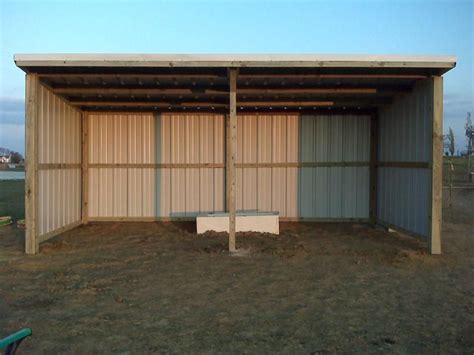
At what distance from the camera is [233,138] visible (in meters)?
8.50

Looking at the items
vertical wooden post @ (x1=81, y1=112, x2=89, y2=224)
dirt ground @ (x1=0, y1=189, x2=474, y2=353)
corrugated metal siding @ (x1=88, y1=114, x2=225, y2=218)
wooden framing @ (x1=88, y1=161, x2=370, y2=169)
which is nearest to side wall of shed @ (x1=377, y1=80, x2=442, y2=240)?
dirt ground @ (x1=0, y1=189, x2=474, y2=353)

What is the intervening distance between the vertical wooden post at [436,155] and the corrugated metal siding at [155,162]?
19.5ft

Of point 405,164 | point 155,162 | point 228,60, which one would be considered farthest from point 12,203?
point 405,164

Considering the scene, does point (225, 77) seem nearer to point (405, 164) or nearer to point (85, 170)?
point (405, 164)

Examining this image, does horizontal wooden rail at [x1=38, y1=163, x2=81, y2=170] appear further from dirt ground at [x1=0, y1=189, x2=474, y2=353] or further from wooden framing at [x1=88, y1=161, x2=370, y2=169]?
dirt ground at [x1=0, y1=189, x2=474, y2=353]

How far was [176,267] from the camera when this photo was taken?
295 inches

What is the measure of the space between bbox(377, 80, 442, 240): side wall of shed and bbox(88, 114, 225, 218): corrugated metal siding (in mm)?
4298

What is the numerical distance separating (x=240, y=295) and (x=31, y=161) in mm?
4867

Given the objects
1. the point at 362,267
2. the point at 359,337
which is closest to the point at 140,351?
the point at 359,337

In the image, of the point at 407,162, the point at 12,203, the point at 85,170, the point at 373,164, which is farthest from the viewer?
the point at 12,203

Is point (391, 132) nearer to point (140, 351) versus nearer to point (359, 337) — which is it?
point (359, 337)

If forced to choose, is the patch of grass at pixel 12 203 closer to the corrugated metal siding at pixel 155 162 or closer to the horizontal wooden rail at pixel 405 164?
the corrugated metal siding at pixel 155 162

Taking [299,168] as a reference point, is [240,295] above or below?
below

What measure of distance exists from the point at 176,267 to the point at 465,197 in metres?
17.3
